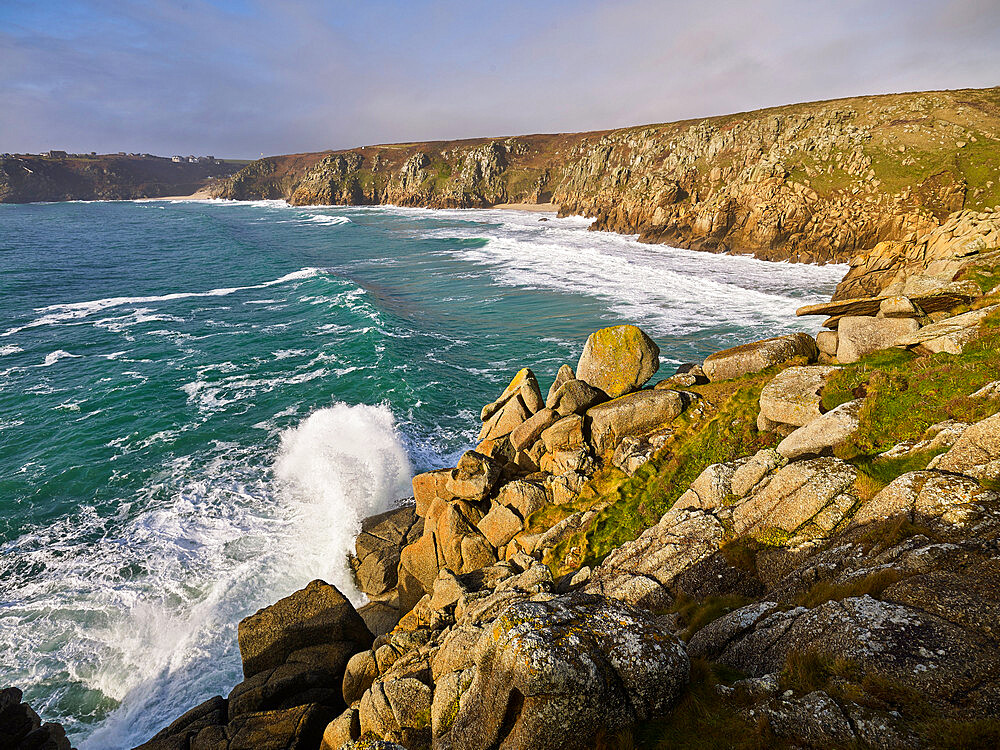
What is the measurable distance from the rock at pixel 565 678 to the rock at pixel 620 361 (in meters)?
12.3

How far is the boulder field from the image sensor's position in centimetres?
614

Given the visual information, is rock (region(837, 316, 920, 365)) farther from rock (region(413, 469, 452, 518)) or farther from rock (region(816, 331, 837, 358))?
rock (region(413, 469, 452, 518))

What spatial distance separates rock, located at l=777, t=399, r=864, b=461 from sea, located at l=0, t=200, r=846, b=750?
16255 mm

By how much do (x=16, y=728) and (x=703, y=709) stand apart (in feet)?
57.1

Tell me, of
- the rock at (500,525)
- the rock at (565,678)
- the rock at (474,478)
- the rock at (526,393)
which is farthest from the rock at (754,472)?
the rock at (526,393)

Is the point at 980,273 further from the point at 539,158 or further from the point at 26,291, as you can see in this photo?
the point at 539,158

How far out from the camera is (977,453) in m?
8.45

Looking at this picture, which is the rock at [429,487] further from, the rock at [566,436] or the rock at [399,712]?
the rock at [399,712]

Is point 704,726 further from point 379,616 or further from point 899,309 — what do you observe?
point 899,309

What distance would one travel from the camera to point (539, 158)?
6826 inches

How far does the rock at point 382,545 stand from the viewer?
60.2 ft

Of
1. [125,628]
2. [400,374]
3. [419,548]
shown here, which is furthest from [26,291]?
[419,548]

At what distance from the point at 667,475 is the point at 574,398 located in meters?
5.10

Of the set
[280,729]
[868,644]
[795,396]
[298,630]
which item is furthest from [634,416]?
[280,729]
